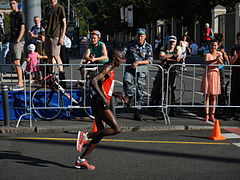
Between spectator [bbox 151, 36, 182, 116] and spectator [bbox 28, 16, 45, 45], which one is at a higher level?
spectator [bbox 28, 16, 45, 45]

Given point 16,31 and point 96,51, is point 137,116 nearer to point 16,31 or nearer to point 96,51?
point 96,51

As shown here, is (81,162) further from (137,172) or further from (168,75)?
(168,75)

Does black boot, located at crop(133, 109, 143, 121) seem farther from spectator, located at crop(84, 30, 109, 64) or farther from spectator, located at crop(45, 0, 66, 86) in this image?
spectator, located at crop(45, 0, 66, 86)

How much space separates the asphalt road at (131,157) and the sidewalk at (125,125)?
0.34 m

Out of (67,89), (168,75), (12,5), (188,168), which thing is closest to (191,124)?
(168,75)

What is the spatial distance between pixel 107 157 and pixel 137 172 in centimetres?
99

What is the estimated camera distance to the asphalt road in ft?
20.7

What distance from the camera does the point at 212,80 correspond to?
34.3ft

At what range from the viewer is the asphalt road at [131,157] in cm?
630

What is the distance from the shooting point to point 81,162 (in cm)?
657

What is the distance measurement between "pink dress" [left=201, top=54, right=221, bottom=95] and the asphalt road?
1436 mm

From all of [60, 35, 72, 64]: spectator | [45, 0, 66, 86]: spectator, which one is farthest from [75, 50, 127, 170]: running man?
[60, 35, 72, 64]: spectator

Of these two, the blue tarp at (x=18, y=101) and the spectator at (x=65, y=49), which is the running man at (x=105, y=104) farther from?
the spectator at (x=65, y=49)

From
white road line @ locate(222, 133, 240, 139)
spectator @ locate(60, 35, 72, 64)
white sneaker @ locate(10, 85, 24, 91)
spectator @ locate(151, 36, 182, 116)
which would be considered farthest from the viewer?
spectator @ locate(60, 35, 72, 64)
